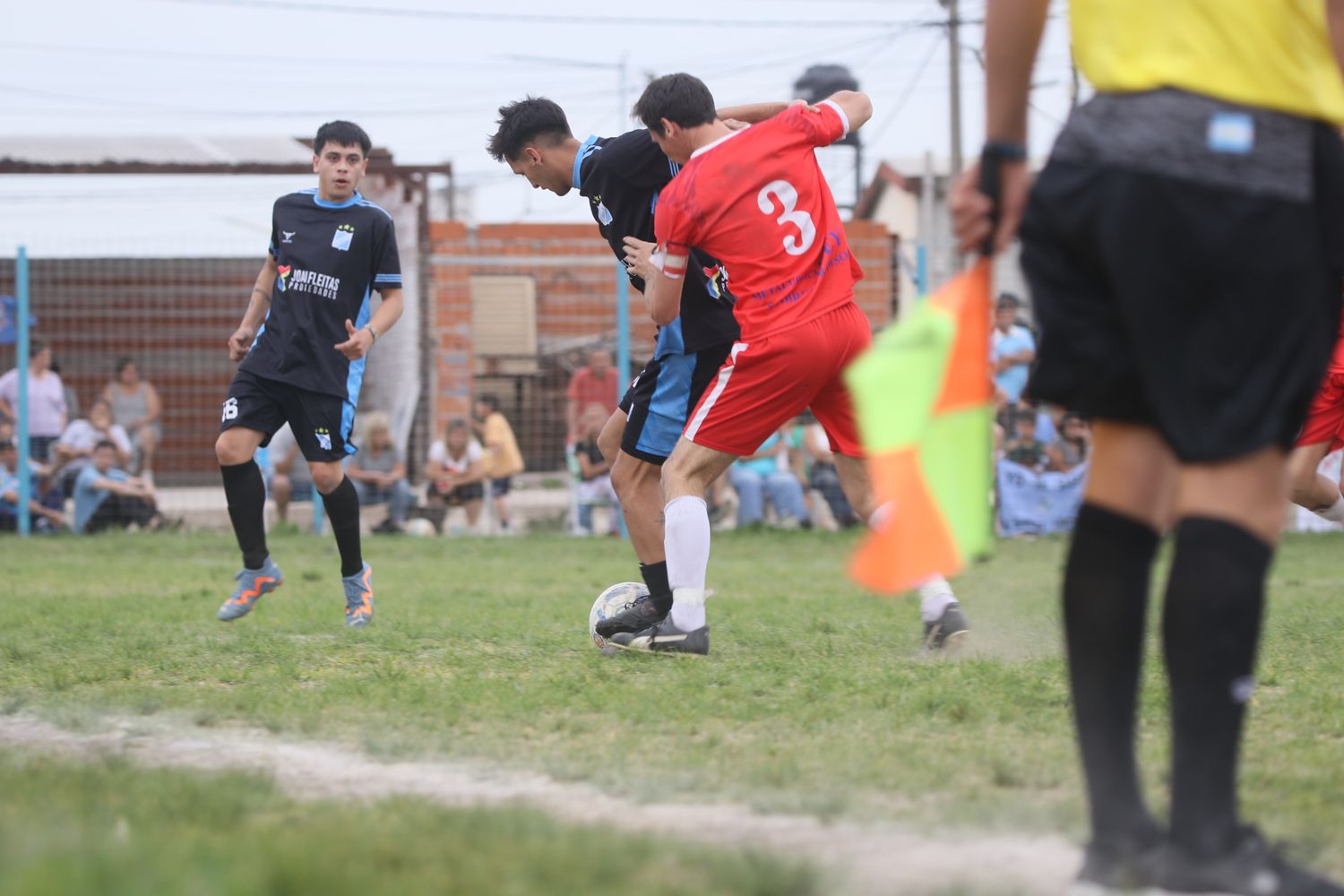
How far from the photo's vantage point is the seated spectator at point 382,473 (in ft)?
50.4

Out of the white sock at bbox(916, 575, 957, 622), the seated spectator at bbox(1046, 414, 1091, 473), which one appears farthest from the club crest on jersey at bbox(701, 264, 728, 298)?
the seated spectator at bbox(1046, 414, 1091, 473)

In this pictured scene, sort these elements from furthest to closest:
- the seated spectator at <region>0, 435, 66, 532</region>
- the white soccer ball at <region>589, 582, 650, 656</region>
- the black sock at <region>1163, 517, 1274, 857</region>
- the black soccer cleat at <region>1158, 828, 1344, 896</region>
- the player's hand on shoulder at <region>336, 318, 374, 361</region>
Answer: the seated spectator at <region>0, 435, 66, 532</region>, the player's hand on shoulder at <region>336, 318, 374, 361</region>, the white soccer ball at <region>589, 582, 650, 656</region>, the black sock at <region>1163, 517, 1274, 857</region>, the black soccer cleat at <region>1158, 828, 1344, 896</region>

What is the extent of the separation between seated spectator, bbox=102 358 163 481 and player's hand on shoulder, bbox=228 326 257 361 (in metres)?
9.39

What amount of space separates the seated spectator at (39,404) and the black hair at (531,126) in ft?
36.3

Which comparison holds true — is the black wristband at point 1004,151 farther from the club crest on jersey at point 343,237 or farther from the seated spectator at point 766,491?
the seated spectator at point 766,491

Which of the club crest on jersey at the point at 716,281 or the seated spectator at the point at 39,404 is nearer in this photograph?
the club crest on jersey at the point at 716,281

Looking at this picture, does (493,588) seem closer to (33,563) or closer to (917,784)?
(33,563)

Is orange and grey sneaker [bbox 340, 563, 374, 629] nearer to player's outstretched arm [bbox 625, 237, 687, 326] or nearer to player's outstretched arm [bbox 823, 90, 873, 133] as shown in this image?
player's outstretched arm [bbox 625, 237, 687, 326]

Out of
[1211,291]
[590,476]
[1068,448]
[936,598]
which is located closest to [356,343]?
[936,598]

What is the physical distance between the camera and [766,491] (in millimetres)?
15672

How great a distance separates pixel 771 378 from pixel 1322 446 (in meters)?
3.46

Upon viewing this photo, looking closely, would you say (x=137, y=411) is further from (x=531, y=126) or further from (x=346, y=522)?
(x=531, y=126)

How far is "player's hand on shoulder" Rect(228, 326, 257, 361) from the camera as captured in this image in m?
6.97

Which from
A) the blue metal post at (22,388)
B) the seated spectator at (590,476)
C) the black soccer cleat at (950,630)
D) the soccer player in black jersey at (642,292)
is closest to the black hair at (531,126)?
the soccer player in black jersey at (642,292)
